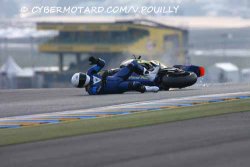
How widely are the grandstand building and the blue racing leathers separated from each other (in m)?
37.4

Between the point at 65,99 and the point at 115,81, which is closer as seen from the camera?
the point at 65,99

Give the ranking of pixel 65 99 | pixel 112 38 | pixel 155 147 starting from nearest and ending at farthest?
pixel 155 147, pixel 65 99, pixel 112 38

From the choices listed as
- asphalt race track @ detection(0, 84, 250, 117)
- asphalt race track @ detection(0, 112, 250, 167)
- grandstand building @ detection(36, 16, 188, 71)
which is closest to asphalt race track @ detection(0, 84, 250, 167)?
asphalt race track @ detection(0, 112, 250, 167)

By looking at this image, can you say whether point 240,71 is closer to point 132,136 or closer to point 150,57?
point 150,57

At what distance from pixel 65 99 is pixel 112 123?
211 inches

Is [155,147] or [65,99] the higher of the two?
[155,147]

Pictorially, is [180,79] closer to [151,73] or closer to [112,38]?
[151,73]

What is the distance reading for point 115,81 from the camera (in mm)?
20422

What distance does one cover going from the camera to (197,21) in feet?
202

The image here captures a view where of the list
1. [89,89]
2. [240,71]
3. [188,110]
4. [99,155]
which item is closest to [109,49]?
[240,71]

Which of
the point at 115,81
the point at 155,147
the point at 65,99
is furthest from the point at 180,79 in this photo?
the point at 155,147

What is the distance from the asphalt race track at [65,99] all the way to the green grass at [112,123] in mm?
2274

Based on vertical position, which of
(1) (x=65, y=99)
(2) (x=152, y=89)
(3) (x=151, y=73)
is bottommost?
(1) (x=65, y=99)

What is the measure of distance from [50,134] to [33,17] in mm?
45568
